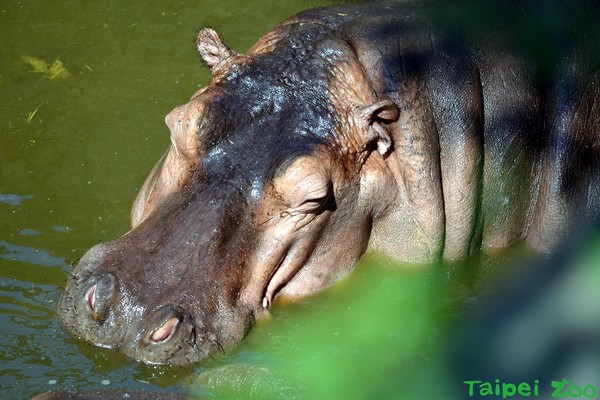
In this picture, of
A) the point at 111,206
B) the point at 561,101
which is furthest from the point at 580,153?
the point at 111,206

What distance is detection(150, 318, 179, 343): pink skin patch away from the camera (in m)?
4.21

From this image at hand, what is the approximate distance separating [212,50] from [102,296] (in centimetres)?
159

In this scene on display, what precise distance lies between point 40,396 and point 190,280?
2.73ft

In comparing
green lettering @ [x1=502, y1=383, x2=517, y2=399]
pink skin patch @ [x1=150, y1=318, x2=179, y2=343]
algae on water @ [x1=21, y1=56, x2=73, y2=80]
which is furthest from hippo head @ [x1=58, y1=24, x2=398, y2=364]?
algae on water @ [x1=21, y1=56, x2=73, y2=80]

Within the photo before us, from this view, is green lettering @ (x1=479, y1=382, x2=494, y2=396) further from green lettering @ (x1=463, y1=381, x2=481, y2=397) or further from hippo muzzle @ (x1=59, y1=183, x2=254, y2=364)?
hippo muzzle @ (x1=59, y1=183, x2=254, y2=364)

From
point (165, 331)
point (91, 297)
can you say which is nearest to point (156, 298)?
point (165, 331)

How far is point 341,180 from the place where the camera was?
4781mm

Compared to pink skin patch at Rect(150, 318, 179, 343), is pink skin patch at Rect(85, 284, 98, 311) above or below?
above

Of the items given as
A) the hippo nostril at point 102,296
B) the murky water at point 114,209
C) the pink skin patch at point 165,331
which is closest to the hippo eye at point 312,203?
the murky water at point 114,209

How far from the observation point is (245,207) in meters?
4.54

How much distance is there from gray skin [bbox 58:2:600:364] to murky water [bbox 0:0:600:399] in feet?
0.70

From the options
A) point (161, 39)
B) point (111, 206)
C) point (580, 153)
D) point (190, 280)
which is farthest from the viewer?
point (161, 39)

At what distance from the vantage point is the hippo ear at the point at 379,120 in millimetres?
4793

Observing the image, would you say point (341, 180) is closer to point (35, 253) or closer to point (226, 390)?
point (226, 390)
